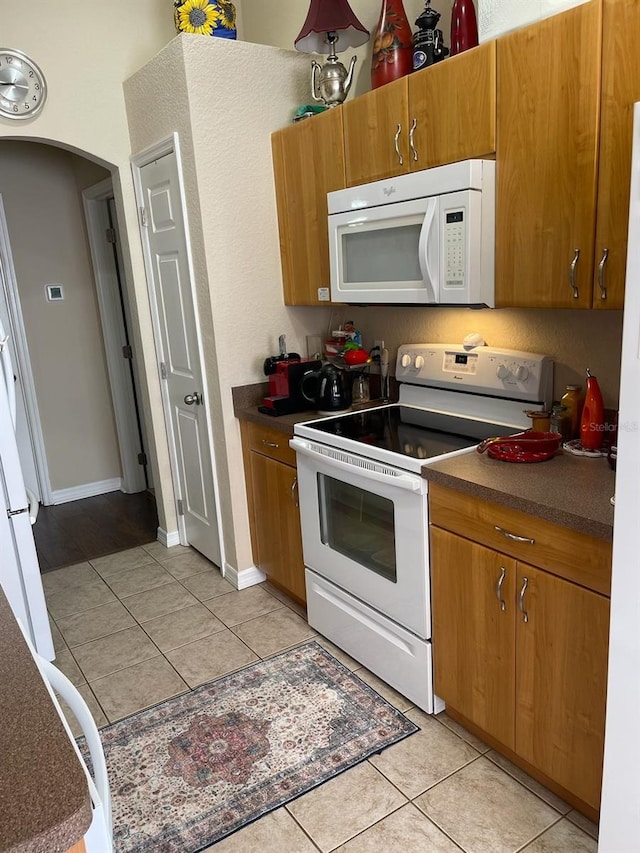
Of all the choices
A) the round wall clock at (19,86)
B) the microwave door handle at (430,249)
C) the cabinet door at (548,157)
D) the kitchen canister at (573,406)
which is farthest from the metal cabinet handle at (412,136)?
the round wall clock at (19,86)

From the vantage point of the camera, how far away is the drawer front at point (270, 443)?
2814 mm

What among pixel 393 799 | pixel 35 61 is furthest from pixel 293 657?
pixel 35 61

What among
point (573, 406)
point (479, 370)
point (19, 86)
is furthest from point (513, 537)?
point (19, 86)

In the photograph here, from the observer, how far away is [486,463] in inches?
79.2

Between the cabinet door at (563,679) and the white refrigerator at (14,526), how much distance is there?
1780 mm

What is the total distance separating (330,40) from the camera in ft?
8.68

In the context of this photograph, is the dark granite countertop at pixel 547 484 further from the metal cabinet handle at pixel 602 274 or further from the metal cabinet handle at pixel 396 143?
the metal cabinet handle at pixel 396 143

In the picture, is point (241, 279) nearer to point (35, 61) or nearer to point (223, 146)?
point (223, 146)


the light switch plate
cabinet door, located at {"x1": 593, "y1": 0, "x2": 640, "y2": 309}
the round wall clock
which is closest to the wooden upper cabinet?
cabinet door, located at {"x1": 593, "y1": 0, "x2": 640, "y2": 309}

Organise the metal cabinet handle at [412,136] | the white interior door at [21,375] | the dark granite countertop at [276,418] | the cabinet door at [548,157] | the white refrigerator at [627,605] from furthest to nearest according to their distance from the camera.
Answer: the white interior door at [21,375]
the dark granite countertop at [276,418]
the metal cabinet handle at [412,136]
the cabinet door at [548,157]
the white refrigerator at [627,605]

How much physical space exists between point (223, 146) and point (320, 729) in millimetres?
2403

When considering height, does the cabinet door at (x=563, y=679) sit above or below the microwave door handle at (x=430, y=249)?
below

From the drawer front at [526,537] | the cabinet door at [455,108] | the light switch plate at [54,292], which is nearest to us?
the drawer front at [526,537]

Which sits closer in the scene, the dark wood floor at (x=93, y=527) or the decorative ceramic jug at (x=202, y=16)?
the decorative ceramic jug at (x=202, y=16)
